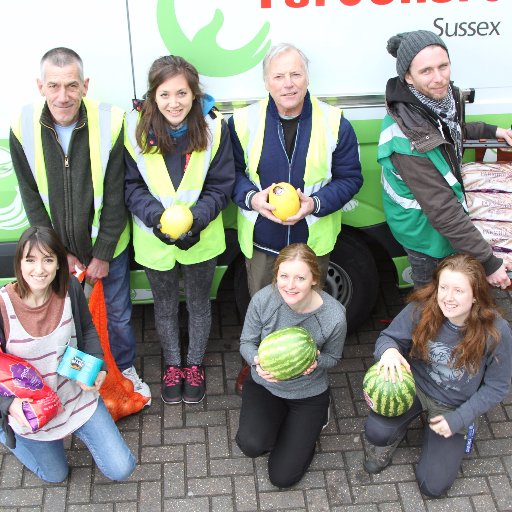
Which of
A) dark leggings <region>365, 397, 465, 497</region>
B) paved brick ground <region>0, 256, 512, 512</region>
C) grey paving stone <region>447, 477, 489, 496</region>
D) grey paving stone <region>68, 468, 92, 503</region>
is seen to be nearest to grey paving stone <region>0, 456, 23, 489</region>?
paved brick ground <region>0, 256, 512, 512</region>

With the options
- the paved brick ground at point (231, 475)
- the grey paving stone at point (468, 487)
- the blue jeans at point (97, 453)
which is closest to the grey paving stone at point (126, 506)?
the paved brick ground at point (231, 475)

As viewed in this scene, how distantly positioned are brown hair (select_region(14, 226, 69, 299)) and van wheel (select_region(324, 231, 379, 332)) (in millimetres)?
1777

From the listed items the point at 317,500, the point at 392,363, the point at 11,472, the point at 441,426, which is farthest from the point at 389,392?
the point at 11,472

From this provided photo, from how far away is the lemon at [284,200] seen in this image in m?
3.94

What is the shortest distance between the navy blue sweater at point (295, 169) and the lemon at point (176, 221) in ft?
1.19

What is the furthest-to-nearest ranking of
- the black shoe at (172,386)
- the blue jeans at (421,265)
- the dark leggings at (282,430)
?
the black shoe at (172,386)
the blue jeans at (421,265)
the dark leggings at (282,430)

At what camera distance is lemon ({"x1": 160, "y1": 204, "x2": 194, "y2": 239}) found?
3.90 metres

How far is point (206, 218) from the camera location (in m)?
4.03

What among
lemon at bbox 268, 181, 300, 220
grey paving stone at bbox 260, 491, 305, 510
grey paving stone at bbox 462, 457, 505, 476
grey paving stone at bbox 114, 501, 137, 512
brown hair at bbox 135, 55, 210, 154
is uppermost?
brown hair at bbox 135, 55, 210, 154

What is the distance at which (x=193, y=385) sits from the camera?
15.4ft

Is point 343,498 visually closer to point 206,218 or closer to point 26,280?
point 206,218

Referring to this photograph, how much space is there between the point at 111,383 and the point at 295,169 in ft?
5.49

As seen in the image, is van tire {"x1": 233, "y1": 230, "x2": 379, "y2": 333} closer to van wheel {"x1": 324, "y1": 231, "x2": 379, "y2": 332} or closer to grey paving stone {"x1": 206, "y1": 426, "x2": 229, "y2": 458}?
van wheel {"x1": 324, "y1": 231, "x2": 379, "y2": 332}

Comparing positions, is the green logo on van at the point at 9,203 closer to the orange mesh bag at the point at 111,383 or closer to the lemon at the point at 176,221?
the orange mesh bag at the point at 111,383
